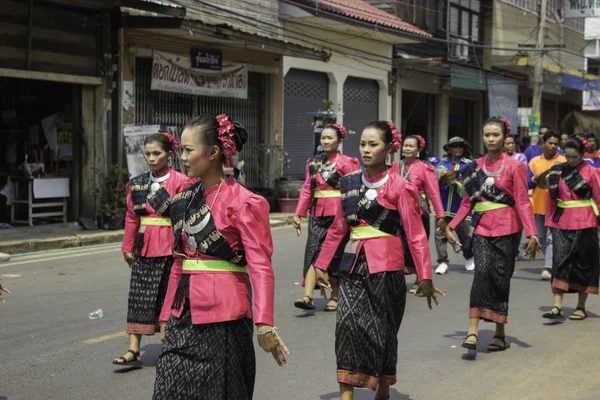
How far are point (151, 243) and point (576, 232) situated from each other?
181 inches

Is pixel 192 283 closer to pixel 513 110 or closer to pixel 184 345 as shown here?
pixel 184 345

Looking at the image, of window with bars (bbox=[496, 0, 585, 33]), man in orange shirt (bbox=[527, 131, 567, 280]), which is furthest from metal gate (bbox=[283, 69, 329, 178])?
window with bars (bbox=[496, 0, 585, 33])

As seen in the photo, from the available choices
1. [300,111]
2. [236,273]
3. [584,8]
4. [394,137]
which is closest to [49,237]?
[394,137]

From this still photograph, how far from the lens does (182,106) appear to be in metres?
18.7

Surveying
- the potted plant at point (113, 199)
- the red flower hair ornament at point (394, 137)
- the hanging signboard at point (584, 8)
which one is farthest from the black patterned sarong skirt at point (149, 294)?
the hanging signboard at point (584, 8)

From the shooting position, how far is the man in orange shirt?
11727mm

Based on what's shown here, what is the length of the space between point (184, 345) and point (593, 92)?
36.2 meters

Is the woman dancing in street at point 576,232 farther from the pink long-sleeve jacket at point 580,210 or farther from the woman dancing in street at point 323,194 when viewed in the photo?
the woman dancing in street at point 323,194

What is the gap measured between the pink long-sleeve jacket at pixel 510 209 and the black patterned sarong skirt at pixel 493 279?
0.07 metres

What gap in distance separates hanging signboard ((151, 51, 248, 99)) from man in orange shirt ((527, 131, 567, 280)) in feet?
27.3

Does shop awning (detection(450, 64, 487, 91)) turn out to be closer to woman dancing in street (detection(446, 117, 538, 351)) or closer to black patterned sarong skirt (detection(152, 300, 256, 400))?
woman dancing in street (detection(446, 117, 538, 351))

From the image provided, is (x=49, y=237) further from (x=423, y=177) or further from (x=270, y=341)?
(x=270, y=341)

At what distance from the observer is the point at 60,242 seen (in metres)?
13.8

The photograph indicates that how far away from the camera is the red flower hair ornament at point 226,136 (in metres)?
4.28
